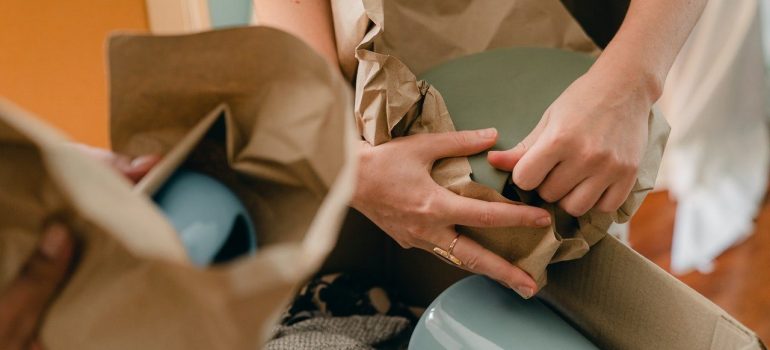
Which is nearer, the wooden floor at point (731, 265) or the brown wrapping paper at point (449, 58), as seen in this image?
the brown wrapping paper at point (449, 58)

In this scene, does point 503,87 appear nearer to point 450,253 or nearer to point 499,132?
point 499,132

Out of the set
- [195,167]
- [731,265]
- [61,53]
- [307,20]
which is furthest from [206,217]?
[731,265]

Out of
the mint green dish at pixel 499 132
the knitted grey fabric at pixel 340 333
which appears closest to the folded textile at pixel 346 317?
the knitted grey fabric at pixel 340 333

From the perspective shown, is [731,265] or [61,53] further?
[731,265]

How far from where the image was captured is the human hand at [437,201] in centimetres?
51

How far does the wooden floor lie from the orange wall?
1252 millimetres

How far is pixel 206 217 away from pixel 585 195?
0.33m

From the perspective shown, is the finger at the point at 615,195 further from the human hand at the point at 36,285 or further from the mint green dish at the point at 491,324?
the human hand at the point at 36,285

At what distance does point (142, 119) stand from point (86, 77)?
1.04 metres

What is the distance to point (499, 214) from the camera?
51 centimetres

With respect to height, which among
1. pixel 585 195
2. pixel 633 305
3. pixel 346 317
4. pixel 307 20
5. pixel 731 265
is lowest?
pixel 731 265

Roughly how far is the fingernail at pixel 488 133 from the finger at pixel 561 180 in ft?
0.19

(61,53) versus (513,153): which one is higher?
(513,153)

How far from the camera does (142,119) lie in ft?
1.11
